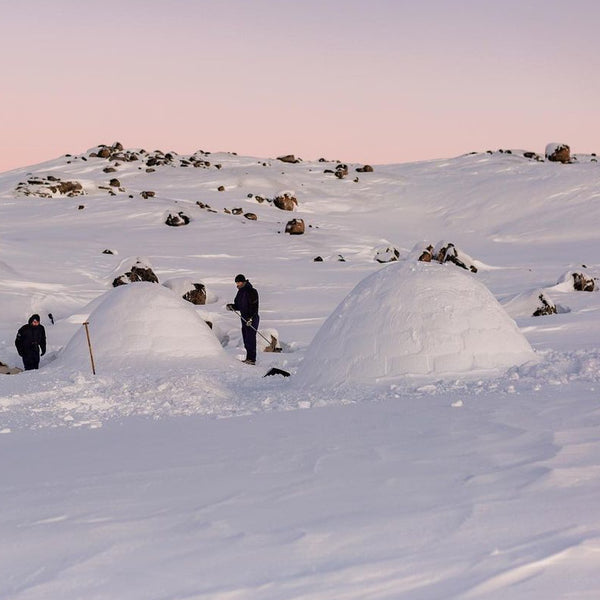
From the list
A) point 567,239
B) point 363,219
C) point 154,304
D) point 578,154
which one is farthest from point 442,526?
point 578,154

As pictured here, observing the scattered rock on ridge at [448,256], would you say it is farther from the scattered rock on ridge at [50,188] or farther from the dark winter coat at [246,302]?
the scattered rock on ridge at [50,188]

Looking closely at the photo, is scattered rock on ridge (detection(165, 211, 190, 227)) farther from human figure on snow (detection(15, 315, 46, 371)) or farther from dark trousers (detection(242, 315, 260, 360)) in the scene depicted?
dark trousers (detection(242, 315, 260, 360))

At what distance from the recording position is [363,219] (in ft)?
123

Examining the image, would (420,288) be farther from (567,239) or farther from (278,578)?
(567,239)

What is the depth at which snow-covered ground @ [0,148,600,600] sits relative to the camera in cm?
299

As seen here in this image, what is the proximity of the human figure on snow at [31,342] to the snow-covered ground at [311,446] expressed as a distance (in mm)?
1203

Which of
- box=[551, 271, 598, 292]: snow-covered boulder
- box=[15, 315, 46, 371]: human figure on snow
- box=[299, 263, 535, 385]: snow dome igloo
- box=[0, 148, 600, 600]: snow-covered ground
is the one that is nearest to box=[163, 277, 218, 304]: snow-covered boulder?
box=[0, 148, 600, 600]: snow-covered ground

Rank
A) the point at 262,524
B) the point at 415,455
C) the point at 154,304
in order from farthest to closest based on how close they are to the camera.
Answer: the point at 154,304, the point at 415,455, the point at 262,524

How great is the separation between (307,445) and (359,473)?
0.95m

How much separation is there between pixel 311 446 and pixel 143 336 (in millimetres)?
6491

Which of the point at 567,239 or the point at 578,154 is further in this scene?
the point at 578,154

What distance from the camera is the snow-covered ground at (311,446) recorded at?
9.80 ft

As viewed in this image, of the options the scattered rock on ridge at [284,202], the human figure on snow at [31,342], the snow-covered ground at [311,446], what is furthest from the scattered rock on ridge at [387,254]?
the human figure on snow at [31,342]

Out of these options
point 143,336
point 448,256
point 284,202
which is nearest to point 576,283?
point 448,256
